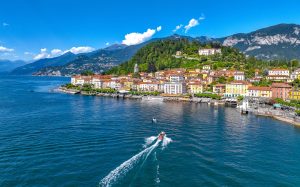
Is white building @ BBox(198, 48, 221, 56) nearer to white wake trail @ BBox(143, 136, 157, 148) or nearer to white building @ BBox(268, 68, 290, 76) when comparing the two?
white building @ BBox(268, 68, 290, 76)

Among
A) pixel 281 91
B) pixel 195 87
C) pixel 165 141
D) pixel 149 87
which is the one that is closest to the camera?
pixel 165 141

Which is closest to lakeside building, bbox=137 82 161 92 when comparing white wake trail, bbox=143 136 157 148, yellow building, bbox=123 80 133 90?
yellow building, bbox=123 80 133 90

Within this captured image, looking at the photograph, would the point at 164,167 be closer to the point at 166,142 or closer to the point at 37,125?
the point at 166,142

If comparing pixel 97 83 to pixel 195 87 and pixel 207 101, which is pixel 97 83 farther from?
pixel 207 101

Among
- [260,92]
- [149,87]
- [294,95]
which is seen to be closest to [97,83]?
[149,87]

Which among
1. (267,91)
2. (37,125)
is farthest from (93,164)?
(267,91)

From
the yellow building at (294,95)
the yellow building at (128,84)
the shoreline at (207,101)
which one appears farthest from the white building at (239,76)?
the yellow building at (128,84)
